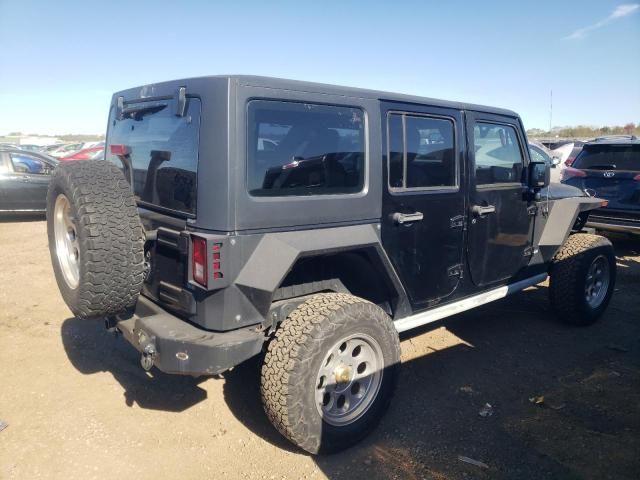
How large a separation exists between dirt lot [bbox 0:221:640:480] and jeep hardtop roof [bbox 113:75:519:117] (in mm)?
2038

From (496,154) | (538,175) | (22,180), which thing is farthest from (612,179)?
(22,180)

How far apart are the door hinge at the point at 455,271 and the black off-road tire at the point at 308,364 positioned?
0.92 m

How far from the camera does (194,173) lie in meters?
2.48

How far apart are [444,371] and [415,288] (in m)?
0.94

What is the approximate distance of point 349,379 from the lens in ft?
9.25

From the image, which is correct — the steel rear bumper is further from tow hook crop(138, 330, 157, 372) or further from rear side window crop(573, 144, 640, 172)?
tow hook crop(138, 330, 157, 372)

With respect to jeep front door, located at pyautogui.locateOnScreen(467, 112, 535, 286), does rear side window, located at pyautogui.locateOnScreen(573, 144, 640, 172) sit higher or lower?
higher

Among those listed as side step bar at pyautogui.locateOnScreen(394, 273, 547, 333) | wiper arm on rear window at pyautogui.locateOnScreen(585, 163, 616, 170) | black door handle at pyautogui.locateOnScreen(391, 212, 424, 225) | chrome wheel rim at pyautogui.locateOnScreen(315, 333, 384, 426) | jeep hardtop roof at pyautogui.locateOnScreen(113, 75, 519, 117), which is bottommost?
chrome wheel rim at pyautogui.locateOnScreen(315, 333, 384, 426)

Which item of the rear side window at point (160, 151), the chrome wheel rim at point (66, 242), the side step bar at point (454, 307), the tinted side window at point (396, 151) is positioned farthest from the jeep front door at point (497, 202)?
the chrome wheel rim at point (66, 242)

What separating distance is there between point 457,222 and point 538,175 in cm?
108

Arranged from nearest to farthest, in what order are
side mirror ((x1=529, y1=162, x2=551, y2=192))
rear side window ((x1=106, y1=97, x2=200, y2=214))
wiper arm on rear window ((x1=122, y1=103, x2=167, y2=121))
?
rear side window ((x1=106, y1=97, x2=200, y2=214)) → wiper arm on rear window ((x1=122, y1=103, x2=167, y2=121)) → side mirror ((x1=529, y1=162, x2=551, y2=192))

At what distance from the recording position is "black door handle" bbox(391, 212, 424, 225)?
3.01m

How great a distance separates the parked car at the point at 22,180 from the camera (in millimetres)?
9438

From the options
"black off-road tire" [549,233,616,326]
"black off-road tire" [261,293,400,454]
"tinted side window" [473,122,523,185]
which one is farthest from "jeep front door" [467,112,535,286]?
"black off-road tire" [261,293,400,454]
